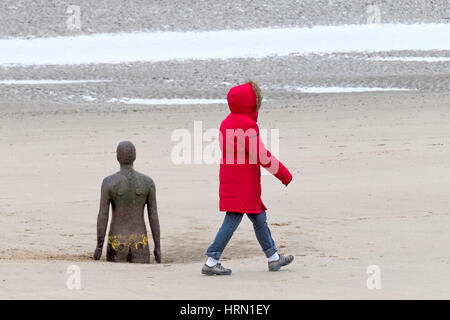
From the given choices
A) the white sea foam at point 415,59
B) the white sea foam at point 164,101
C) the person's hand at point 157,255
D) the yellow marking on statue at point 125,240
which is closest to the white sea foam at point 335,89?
the white sea foam at point 164,101

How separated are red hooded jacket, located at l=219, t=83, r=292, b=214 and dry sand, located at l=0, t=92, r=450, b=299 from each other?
2.08ft

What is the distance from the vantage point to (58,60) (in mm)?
34781

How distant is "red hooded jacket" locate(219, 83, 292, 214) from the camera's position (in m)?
7.83

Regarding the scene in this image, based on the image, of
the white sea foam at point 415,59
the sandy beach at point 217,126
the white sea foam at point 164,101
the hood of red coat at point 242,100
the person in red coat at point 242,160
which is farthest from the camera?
the white sea foam at point 415,59

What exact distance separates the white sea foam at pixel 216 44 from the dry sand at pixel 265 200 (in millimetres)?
12346

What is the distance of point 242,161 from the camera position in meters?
7.87

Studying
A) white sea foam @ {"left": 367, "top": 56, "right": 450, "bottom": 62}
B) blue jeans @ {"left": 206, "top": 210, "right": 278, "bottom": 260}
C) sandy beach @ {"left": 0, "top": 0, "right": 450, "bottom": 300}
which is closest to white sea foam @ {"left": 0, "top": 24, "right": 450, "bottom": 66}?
sandy beach @ {"left": 0, "top": 0, "right": 450, "bottom": 300}

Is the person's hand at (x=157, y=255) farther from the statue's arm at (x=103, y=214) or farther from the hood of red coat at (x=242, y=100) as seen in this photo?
the hood of red coat at (x=242, y=100)

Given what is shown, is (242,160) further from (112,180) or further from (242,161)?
(112,180)

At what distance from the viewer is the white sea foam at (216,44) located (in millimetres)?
35500

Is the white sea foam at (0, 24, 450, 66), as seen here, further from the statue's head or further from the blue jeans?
the blue jeans
